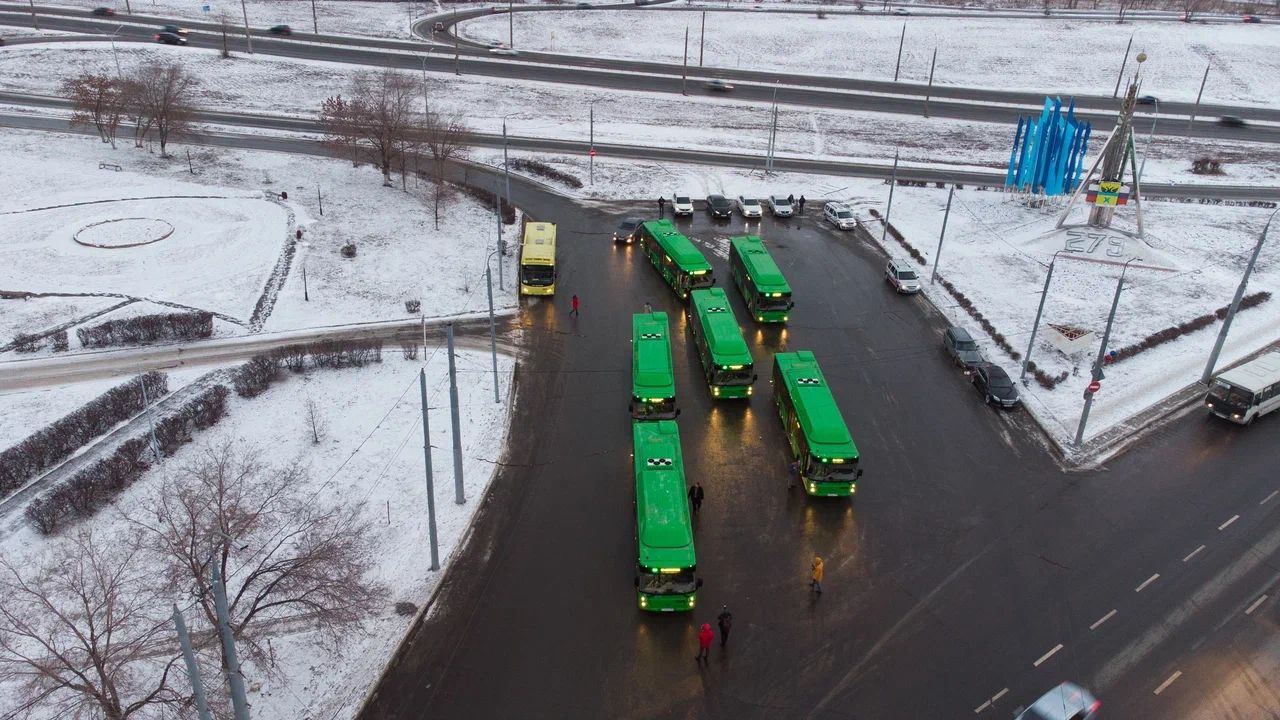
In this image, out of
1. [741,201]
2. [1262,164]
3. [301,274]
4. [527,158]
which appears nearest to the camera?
[301,274]

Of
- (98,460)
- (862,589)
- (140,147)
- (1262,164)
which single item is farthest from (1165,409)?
(140,147)

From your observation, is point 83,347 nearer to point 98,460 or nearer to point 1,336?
point 1,336

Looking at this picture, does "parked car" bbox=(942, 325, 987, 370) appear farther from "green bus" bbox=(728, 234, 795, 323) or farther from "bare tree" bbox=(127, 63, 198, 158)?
"bare tree" bbox=(127, 63, 198, 158)

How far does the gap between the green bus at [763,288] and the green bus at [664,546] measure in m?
19.7

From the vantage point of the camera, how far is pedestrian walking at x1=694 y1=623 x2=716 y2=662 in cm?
2622

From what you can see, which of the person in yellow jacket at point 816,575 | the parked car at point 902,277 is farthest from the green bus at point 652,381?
the parked car at point 902,277

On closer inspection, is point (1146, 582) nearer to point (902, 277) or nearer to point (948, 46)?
point (902, 277)

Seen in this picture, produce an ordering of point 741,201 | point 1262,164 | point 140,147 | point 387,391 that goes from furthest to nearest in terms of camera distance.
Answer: point 1262,164 < point 140,147 < point 741,201 < point 387,391

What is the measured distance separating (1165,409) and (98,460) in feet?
162

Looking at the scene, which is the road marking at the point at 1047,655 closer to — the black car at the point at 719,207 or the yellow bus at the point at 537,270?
the yellow bus at the point at 537,270

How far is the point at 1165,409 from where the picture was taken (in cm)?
4194

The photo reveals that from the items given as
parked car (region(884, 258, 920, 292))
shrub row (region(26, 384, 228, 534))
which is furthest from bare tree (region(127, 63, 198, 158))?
parked car (region(884, 258, 920, 292))

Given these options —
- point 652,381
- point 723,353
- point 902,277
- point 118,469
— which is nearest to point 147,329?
point 118,469

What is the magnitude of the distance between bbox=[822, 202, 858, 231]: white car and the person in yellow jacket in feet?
129
